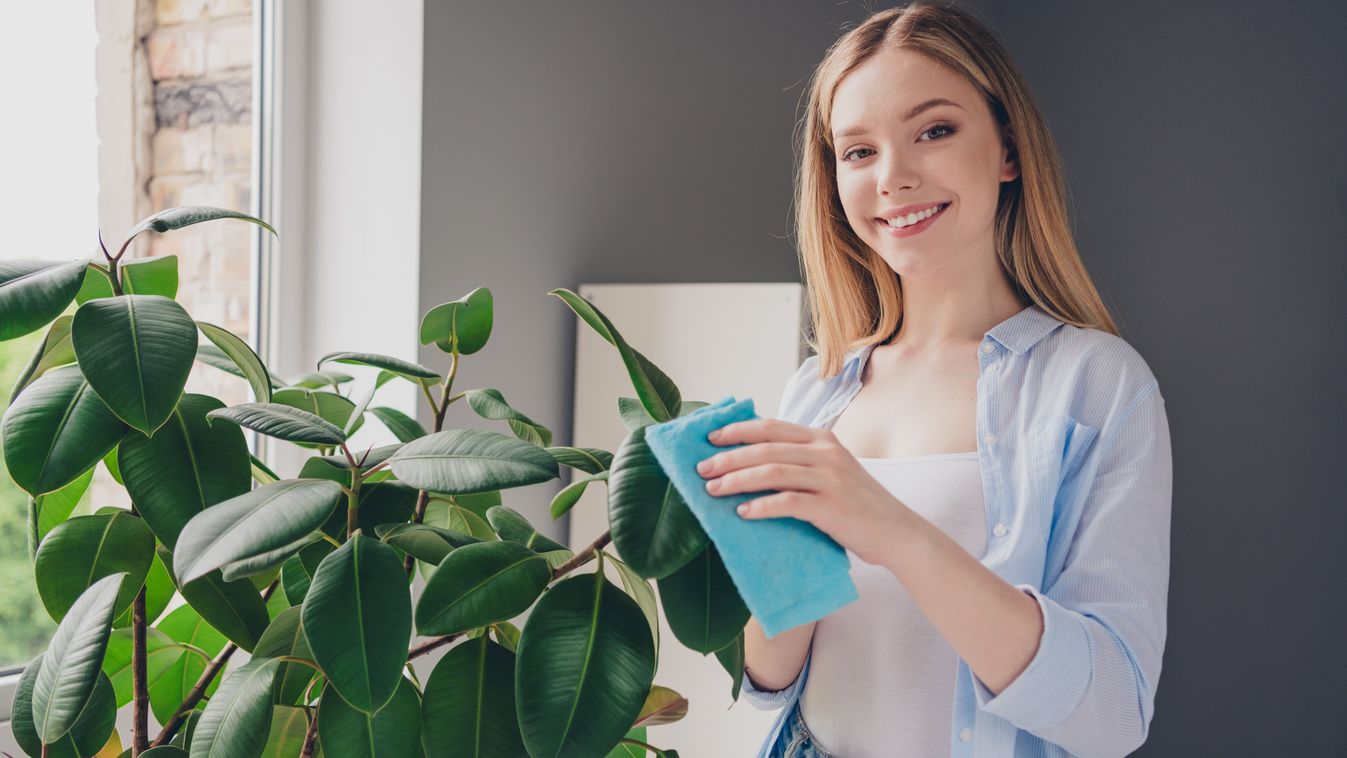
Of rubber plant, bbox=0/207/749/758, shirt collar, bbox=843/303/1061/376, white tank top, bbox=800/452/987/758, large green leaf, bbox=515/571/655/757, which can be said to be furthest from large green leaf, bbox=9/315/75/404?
shirt collar, bbox=843/303/1061/376

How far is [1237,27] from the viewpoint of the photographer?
2.54 metres

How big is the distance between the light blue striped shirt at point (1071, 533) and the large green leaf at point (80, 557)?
688 mm

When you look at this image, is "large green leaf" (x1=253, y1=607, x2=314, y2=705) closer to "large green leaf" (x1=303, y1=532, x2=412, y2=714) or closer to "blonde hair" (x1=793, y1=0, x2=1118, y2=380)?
"large green leaf" (x1=303, y1=532, x2=412, y2=714)

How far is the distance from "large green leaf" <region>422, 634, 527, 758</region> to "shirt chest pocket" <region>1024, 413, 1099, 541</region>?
0.56m

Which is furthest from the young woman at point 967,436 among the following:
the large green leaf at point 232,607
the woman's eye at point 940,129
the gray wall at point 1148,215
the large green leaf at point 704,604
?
the gray wall at point 1148,215

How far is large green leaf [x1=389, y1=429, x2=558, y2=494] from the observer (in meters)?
0.65

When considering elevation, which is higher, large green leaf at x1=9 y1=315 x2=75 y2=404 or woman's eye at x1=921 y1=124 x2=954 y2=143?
woman's eye at x1=921 y1=124 x2=954 y2=143

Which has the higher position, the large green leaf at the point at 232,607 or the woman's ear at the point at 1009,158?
the woman's ear at the point at 1009,158

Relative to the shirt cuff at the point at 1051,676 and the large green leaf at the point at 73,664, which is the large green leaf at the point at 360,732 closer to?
the large green leaf at the point at 73,664

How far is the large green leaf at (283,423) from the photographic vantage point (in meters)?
0.68

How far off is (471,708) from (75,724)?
0.32 m

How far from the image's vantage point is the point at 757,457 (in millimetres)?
676

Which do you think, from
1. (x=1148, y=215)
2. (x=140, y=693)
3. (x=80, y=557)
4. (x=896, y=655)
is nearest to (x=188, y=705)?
(x=140, y=693)

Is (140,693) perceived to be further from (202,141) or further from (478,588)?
(202,141)
